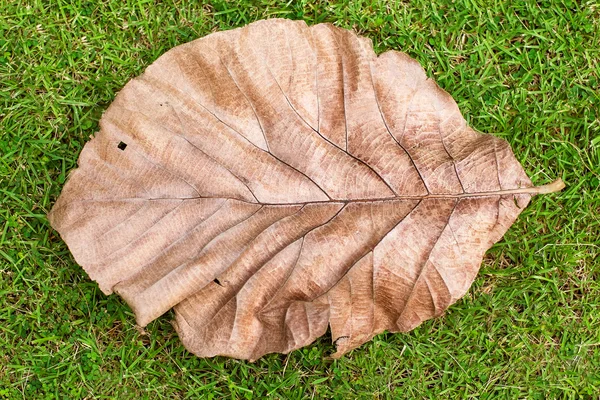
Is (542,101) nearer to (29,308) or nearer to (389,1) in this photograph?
(389,1)

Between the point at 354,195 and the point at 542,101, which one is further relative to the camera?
the point at 542,101

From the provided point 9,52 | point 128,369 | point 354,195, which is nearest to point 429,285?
point 354,195

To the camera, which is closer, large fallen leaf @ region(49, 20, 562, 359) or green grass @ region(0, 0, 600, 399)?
large fallen leaf @ region(49, 20, 562, 359)

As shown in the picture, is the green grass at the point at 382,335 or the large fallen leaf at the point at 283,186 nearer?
the large fallen leaf at the point at 283,186

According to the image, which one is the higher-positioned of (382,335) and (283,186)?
(283,186)
